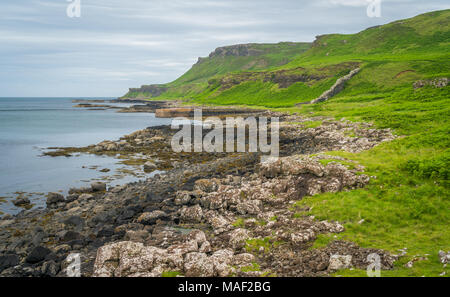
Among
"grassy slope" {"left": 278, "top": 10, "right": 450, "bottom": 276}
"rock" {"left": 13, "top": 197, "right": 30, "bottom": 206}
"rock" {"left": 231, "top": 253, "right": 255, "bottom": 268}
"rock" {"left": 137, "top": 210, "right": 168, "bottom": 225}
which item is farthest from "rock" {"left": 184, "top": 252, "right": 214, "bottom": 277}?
"rock" {"left": 13, "top": 197, "right": 30, "bottom": 206}

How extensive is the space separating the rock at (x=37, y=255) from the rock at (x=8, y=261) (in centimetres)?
63

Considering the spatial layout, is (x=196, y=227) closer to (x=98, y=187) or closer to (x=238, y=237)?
(x=238, y=237)

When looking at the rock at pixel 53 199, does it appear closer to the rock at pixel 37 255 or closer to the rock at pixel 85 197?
the rock at pixel 85 197

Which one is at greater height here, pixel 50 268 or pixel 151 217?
pixel 151 217

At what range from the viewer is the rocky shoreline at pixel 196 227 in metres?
13.8

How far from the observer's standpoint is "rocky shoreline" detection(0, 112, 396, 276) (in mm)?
13797

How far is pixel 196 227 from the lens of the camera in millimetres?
19781

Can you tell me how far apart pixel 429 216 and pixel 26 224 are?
27.7m

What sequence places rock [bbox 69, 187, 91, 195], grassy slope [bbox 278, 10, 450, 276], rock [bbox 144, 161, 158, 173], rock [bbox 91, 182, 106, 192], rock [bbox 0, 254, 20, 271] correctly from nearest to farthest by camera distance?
1. grassy slope [bbox 278, 10, 450, 276]
2. rock [bbox 0, 254, 20, 271]
3. rock [bbox 69, 187, 91, 195]
4. rock [bbox 91, 182, 106, 192]
5. rock [bbox 144, 161, 158, 173]

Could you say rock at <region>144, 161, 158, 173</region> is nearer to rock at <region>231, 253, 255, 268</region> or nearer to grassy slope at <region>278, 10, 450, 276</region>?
grassy slope at <region>278, 10, 450, 276</region>

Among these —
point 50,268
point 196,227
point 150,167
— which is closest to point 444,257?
point 196,227

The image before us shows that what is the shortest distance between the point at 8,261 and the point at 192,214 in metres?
11.0

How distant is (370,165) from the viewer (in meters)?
21.7

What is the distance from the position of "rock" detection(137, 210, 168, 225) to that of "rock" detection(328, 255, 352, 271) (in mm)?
12383
